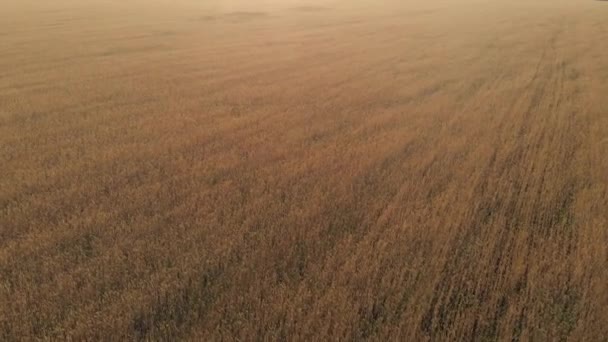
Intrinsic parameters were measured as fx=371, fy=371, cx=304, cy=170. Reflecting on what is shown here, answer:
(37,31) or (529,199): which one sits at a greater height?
(37,31)

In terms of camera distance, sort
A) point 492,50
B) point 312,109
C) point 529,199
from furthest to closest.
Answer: point 492,50, point 312,109, point 529,199

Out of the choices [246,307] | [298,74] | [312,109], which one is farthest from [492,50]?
[246,307]

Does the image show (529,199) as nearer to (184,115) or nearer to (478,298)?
(478,298)

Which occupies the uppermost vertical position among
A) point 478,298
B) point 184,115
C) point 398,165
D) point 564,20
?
point 564,20

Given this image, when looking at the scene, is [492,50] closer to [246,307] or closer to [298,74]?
[298,74]

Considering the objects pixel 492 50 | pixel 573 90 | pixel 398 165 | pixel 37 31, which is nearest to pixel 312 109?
pixel 398 165

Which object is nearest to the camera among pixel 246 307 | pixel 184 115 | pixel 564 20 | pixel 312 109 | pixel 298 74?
pixel 246 307

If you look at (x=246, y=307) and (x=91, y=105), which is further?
(x=91, y=105)
